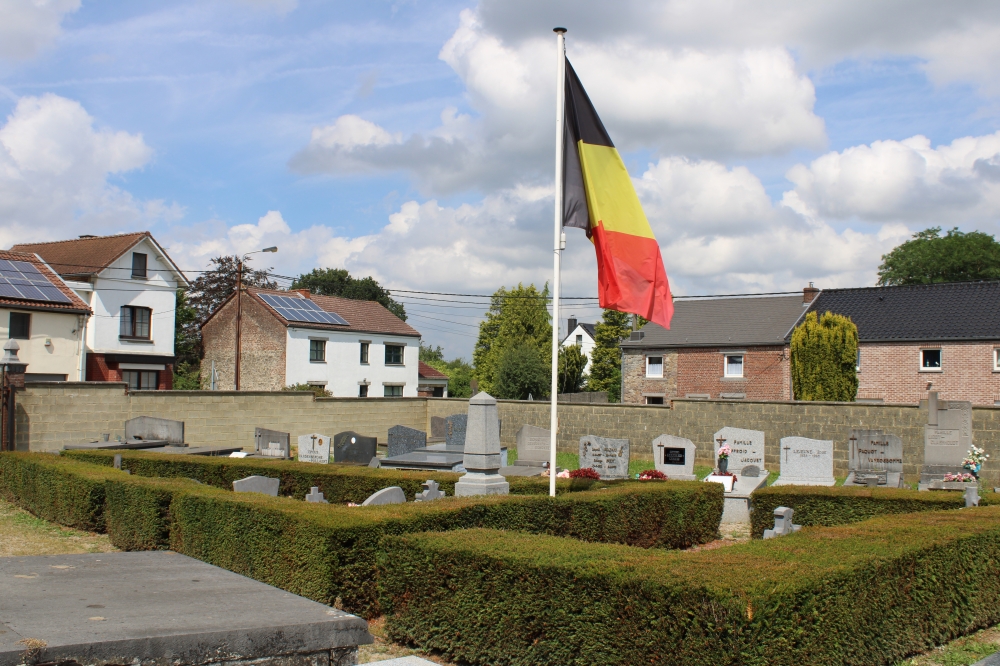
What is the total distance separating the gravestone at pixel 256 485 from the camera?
11.2 metres

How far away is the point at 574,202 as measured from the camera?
9508 mm

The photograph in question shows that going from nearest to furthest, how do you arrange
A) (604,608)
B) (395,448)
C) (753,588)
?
(753,588) → (604,608) → (395,448)

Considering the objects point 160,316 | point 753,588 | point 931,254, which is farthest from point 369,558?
point 931,254

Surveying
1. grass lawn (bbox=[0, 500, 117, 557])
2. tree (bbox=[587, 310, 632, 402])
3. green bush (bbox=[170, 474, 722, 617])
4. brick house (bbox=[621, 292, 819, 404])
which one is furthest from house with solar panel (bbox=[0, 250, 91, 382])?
tree (bbox=[587, 310, 632, 402])

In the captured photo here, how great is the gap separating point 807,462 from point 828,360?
10903 millimetres

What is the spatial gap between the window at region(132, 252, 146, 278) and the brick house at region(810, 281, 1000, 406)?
109 feet

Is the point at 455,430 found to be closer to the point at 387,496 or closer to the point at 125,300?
the point at 387,496

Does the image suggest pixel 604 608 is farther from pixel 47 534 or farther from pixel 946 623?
pixel 47 534

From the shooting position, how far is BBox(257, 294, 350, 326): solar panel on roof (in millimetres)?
41969

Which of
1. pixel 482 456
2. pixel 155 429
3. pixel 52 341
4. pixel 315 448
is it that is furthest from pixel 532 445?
pixel 52 341

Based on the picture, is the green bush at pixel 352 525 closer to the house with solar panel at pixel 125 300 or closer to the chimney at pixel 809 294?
the house with solar panel at pixel 125 300

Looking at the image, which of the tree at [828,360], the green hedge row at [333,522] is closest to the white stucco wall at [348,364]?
the tree at [828,360]

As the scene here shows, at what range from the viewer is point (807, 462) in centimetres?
1691

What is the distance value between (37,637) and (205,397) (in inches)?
898
